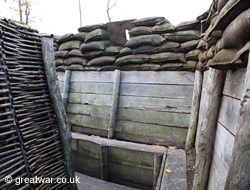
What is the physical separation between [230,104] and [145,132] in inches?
89.4

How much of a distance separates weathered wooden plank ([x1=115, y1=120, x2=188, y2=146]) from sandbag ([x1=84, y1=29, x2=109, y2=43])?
1.97m

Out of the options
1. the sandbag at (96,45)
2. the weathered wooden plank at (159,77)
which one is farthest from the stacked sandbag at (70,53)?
the weathered wooden plank at (159,77)

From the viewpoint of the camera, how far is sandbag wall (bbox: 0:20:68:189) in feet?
4.49

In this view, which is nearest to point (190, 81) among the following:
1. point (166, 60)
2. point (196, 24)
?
point (166, 60)

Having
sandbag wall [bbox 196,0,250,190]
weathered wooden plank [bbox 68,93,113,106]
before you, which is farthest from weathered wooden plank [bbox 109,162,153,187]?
sandbag wall [bbox 196,0,250,190]

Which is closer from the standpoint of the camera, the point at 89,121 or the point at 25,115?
the point at 25,115

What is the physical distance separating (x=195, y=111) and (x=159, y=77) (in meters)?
0.94

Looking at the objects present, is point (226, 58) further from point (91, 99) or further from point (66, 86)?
point (66, 86)

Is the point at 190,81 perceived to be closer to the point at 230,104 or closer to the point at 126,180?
the point at 230,104

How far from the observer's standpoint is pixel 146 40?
322 cm

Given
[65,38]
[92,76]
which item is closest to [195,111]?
[92,76]

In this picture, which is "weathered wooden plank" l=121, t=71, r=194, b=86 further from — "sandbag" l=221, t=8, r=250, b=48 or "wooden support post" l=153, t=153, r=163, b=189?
"sandbag" l=221, t=8, r=250, b=48

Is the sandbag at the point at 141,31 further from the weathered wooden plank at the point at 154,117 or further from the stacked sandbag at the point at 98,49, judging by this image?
the weathered wooden plank at the point at 154,117

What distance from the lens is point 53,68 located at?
182 centimetres
